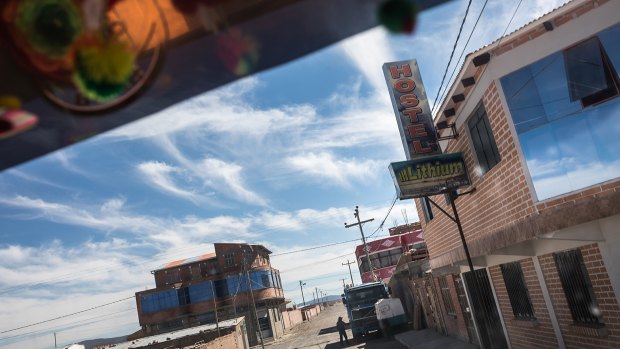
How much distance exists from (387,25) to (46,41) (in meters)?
2.55

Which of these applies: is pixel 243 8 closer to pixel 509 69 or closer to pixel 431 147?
pixel 509 69

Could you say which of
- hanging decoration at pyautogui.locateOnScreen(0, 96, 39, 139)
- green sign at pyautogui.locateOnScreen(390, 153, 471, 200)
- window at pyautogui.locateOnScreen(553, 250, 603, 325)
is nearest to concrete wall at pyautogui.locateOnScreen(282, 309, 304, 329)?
green sign at pyautogui.locateOnScreen(390, 153, 471, 200)

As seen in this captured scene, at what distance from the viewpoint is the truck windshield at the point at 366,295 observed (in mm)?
24969

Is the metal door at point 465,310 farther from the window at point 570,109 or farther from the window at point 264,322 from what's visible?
the window at point 264,322

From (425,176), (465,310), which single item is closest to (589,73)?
(425,176)

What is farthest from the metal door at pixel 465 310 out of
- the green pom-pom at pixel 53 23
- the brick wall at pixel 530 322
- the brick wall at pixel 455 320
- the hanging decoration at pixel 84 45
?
the green pom-pom at pixel 53 23

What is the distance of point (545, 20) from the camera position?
7023 millimetres

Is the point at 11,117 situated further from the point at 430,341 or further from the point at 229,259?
the point at 229,259

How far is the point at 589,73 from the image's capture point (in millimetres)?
6543

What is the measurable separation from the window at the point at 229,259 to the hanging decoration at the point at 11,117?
51.5m

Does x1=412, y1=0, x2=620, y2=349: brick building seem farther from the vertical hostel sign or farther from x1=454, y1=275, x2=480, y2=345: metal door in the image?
x1=454, y1=275, x2=480, y2=345: metal door

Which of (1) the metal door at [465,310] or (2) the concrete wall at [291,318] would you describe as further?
(2) the concrete wall at [291,318]

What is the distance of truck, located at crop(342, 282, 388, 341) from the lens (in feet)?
78.8

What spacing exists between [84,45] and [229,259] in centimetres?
5377
